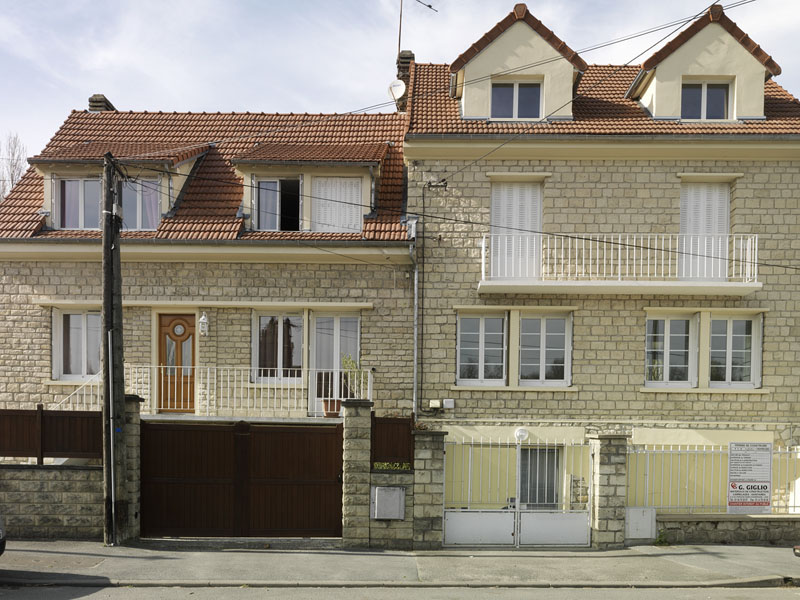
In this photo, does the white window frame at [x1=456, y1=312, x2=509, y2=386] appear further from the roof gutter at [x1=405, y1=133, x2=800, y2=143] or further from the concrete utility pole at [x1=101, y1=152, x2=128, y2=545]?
the concrete utility pole at [x1=101, y1=152, x2=128, y2=545]

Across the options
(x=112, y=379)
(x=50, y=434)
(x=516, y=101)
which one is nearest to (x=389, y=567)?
(x=112, y=379)

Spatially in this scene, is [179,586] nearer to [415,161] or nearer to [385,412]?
[385,412]

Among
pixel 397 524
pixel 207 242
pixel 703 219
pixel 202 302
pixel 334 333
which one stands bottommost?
pixel 397 524

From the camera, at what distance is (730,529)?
9703 millimetres

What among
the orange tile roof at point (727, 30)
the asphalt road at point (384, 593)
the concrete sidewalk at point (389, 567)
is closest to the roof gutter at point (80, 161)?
the concrete sidewalk at point (389, 567)

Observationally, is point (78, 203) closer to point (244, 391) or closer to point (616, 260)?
point (244, 391)

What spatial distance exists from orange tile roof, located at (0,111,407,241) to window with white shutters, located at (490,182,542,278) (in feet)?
6.49

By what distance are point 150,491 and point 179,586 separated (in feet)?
7.33

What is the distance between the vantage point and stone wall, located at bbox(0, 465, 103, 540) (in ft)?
30.6

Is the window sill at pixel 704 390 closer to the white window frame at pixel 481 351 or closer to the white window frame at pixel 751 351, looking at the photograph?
the white window frame at pixel 751 351

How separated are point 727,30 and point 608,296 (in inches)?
237

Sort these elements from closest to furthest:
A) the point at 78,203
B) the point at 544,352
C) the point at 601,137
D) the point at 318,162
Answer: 1. the point at 601,137
2. the point at 544,352
3. the point at 318,162
4. the point at 78,203

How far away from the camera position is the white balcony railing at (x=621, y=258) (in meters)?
12.5

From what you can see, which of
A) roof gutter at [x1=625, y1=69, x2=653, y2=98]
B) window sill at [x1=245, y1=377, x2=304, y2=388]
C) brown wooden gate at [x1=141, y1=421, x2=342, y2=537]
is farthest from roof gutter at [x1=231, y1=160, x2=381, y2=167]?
roof gutter at [x1=625, y1=69, x2=653, y2=98]
